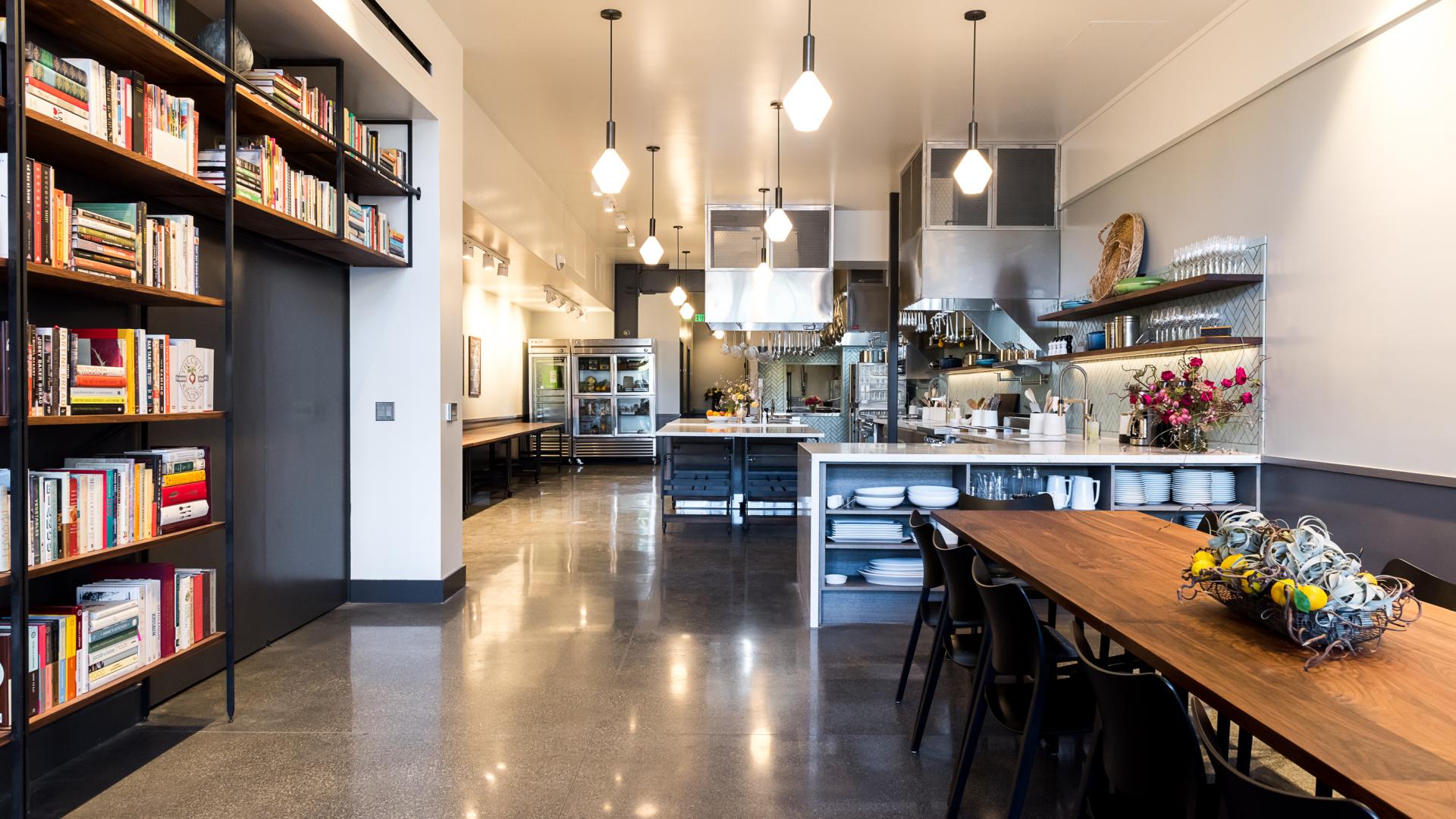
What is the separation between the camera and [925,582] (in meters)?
2.92

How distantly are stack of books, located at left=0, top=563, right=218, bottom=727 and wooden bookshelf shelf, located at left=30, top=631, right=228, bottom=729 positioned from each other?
18 mm

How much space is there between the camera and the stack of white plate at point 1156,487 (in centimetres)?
418

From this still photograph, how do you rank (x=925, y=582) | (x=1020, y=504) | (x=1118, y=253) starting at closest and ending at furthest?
(x=925, y=582), (x=1020, y=504), (x=1118, y=253)

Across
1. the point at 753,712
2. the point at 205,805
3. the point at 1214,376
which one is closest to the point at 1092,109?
the point at 1214,376

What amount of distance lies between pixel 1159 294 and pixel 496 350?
27.0 ft

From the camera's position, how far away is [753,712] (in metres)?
2.91

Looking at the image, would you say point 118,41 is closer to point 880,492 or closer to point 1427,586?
point 880,492

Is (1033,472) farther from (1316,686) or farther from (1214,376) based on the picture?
(1316,686)

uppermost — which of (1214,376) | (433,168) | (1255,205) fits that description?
(433,168)

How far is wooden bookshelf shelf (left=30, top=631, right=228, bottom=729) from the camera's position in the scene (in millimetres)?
2027

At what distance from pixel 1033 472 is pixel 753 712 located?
2191 mm

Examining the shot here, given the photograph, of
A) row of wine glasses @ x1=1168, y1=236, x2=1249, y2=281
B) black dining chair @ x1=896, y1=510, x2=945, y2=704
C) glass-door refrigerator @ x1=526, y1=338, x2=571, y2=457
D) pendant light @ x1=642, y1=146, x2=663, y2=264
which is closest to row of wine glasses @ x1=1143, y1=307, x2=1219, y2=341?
row of wine glasses @ x1=1168, y1=236, x2=1249, y2=281

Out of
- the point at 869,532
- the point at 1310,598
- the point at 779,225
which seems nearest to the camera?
the point at 1310,598

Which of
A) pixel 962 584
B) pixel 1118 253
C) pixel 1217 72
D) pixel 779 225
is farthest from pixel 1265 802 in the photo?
pixel 1118 253
